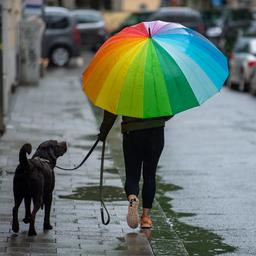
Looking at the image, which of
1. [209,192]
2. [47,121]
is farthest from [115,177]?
[47,121]

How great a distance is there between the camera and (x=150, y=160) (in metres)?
8.98

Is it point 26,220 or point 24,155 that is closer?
point 24,155

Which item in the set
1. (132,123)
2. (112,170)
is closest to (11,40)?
(112,170)

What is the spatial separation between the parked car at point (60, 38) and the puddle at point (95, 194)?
924 inches

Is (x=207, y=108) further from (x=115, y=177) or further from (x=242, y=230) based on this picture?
(x=242, y=230)

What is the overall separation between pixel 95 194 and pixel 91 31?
31.0m

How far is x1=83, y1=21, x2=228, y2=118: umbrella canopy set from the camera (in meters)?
8.15

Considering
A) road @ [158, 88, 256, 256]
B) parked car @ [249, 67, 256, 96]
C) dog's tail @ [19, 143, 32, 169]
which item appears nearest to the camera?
dog's tail @ [19, 143, 32, 169]

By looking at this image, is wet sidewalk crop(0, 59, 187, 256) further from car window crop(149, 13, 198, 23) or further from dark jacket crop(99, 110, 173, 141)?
car window crop(149, 13, 198, 23)

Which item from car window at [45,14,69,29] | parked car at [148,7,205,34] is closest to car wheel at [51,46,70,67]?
car window at [45,14,69,29]

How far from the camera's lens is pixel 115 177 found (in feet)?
40.2

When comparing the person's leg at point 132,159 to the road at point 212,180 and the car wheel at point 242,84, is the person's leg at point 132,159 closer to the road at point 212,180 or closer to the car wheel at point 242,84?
the road at point 212,180

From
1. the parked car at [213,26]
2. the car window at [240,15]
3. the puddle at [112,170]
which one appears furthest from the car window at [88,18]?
the puddle at [112,170]

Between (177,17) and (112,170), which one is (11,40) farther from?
(177,17)
